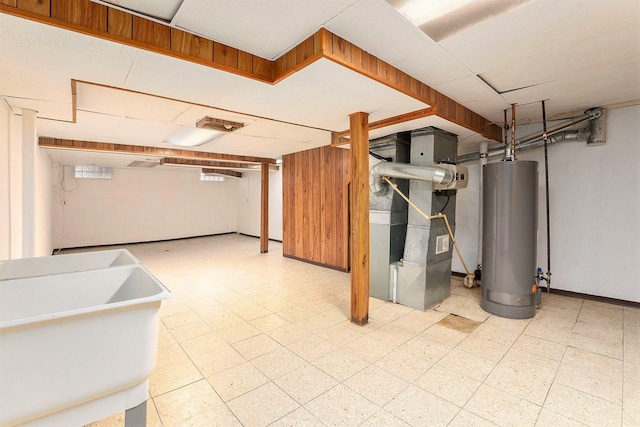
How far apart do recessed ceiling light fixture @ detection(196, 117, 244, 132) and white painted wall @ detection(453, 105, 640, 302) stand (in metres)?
3.91

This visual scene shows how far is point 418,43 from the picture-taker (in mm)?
1950

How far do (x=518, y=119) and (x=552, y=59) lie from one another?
183 cm

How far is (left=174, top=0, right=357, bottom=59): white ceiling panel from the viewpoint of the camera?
1.52m

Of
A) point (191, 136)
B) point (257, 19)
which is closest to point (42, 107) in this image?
point (191, 136)

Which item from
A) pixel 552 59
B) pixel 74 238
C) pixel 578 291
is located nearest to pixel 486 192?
pixel 552 59

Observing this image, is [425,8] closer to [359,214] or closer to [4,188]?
[359,214]

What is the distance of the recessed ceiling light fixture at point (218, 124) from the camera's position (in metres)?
3.46

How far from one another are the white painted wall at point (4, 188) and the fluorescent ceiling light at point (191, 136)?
5.66 ft

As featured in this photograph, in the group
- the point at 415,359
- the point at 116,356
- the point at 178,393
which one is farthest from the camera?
the point at 415,359

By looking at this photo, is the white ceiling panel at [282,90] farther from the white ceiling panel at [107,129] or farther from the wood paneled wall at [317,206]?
the wood paneled wall at [317,206]

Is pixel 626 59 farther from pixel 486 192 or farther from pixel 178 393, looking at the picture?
pixel 178 393

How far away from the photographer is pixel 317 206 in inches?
225

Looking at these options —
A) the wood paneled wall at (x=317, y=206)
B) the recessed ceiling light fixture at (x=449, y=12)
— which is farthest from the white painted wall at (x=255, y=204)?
the recessed ceiling light fixture at (x=449, y=12)

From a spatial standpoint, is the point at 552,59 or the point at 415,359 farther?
the point at 415,359
